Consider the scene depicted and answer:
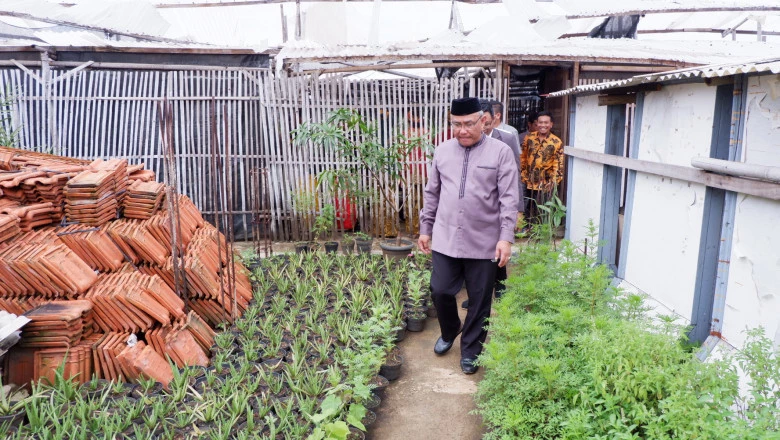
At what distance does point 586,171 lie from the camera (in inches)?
233

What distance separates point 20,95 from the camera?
7.92 metres

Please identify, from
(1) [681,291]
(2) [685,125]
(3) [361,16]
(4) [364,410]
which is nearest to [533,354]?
(4) [364,410]

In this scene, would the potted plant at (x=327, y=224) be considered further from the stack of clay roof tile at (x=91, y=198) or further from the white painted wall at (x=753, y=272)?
the white painted wall at (x=753, y=272)

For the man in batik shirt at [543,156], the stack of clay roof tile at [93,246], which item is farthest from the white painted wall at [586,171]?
the stack of clay roof tile at [93,246]

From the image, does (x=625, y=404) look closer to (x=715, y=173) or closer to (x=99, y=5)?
(x=715, y=173)

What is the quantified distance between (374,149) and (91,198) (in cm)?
347

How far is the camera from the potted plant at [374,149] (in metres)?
7.03

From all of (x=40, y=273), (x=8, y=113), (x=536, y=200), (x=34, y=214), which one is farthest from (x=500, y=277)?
(x=8, y=113)

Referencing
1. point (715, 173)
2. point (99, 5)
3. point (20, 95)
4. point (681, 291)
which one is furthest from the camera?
point (99, 5)

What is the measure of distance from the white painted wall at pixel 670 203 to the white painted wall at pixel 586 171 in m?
0.84

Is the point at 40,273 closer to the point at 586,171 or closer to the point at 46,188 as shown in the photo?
the point at 46,188

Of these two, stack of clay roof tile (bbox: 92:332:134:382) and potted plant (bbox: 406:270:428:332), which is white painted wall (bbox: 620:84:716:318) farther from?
stack of clay roof tile (bbox: 92:332:134:382)

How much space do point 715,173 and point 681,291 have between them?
0.90 m

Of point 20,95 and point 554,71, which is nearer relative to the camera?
point 20,95
